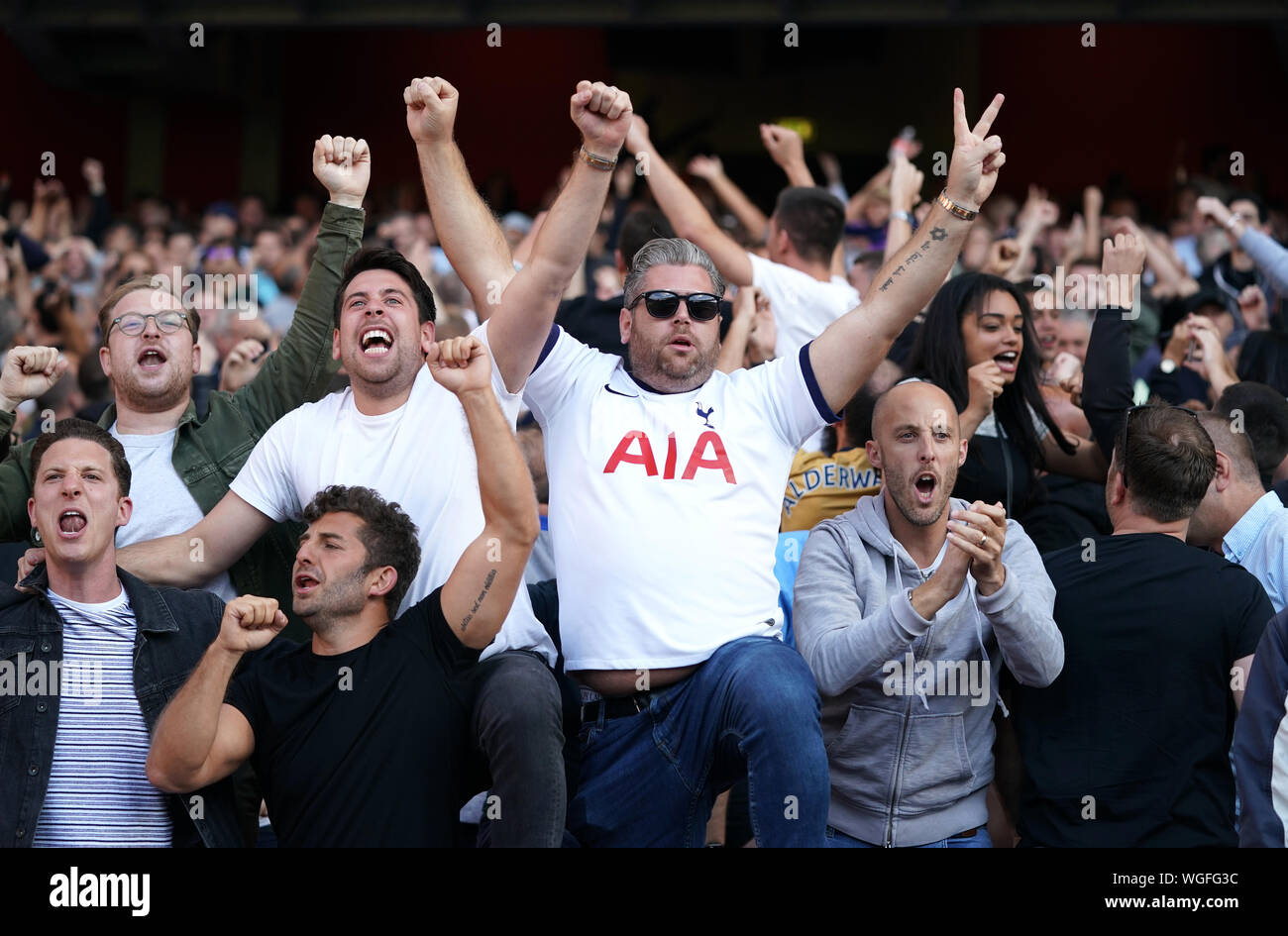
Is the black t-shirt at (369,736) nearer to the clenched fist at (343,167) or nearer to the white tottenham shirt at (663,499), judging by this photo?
the white tottenham shirt at (663,499)

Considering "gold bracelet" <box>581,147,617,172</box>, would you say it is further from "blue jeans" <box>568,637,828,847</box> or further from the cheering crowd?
"blue jeans" <box>568,637,828,847</box>

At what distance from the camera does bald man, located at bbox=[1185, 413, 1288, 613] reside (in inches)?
172

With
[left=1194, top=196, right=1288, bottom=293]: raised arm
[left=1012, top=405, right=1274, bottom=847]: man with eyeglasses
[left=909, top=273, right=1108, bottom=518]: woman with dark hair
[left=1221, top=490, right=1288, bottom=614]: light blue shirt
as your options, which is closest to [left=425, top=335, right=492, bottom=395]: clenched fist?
[left=1012, top=405, right=1274, bottom=847]: man with eyeglasses

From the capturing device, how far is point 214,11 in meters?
12.9

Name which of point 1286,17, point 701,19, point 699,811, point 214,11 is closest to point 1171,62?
point 1286,17

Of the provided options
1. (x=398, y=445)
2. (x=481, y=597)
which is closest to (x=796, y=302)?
(x=398, y=445)

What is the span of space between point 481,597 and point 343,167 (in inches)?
69.7

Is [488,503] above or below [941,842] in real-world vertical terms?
above

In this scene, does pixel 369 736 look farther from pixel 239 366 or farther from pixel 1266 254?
pixel 1266 254

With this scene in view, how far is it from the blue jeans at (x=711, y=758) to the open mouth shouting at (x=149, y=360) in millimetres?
1723

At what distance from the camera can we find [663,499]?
3.97 m

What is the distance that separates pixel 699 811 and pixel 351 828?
89 cm

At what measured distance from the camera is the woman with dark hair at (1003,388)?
15.8ft

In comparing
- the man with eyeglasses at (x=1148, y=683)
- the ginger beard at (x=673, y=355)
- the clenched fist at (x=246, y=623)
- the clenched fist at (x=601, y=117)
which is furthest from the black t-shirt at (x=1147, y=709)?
the clenched fist at (x=246, y=623)
